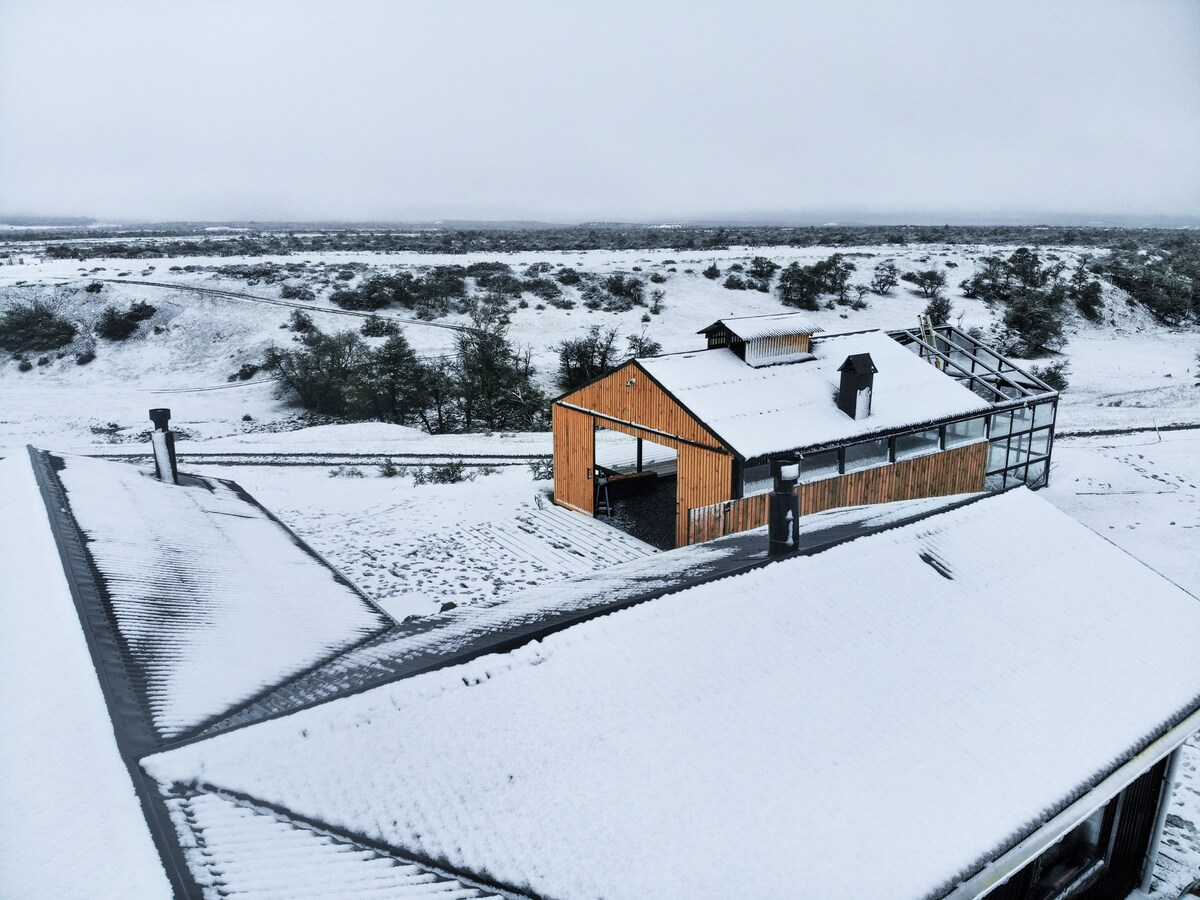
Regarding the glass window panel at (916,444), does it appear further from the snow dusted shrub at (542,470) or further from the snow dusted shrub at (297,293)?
the snow dusted shrub at (297,293)

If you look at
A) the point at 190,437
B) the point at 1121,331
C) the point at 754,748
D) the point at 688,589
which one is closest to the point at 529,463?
the point at 190,437

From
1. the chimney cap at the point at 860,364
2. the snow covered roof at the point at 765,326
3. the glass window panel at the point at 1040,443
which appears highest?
the snow covered roof at the point at 765,326

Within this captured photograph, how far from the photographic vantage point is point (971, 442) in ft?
59.9

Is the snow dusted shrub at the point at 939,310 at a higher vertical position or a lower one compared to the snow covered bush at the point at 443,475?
higher

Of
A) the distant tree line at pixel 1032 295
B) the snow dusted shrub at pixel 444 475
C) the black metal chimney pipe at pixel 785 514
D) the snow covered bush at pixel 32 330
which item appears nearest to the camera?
the black metal chimney pipe at pixel 785 514

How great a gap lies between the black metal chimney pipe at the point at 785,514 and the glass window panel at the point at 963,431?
34.7 ft

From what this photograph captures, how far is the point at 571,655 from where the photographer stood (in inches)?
242

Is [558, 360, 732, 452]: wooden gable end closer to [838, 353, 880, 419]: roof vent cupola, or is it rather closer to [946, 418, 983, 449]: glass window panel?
[838, 353, 880, 419]: roof vent cupola

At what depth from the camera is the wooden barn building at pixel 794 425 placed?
15352mm

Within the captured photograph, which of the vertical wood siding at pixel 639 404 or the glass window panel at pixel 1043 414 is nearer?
the vertical wood siding at pixel 639 404

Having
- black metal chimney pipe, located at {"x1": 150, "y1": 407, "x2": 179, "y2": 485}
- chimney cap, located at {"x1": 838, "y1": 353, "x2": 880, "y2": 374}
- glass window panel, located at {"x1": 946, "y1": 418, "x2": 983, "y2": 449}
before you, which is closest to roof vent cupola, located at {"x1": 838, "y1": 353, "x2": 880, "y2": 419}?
chimney cap, located at {"x1": 838, "y1": 353, "x2": 880, "y2": 374}

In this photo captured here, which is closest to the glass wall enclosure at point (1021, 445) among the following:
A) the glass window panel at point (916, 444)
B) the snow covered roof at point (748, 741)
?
the glass window panel at point (916, 444)

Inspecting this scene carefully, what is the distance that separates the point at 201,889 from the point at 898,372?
1758cm

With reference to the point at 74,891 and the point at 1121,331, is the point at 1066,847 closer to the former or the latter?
the point at 74,891
